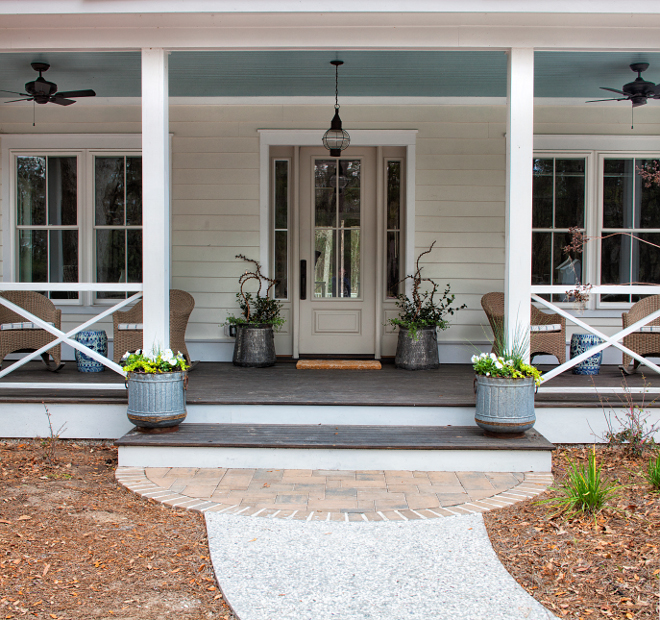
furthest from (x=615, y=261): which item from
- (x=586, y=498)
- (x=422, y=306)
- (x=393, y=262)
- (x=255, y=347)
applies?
(x=586, y=498)

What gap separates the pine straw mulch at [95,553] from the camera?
7.46 feet

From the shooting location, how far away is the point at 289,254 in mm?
6523

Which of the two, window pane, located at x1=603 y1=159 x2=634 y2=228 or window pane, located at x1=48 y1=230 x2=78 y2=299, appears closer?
window pane, located at x1=603 y1=159 x2=634 y2=228

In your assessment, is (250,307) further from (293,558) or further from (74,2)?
(293,558)

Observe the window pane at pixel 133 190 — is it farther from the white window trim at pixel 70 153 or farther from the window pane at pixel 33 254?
the window pane at pixel 33 254

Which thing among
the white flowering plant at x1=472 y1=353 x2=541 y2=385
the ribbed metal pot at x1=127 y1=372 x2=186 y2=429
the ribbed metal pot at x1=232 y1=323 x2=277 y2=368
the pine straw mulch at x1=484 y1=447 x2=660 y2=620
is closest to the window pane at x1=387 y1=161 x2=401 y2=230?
the ribbed metal pot at x1=232 y1=323 x2=277 y2=368

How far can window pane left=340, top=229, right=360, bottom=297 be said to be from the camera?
6562mm

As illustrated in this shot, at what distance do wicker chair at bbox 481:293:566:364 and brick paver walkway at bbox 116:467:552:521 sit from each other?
1.67m

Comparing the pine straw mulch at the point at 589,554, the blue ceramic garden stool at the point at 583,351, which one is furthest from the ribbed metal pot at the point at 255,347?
the pine straw mulch at the point at 589,554

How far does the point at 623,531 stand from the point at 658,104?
4978mm

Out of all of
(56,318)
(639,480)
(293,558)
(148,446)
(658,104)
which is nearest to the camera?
A: (293,558)

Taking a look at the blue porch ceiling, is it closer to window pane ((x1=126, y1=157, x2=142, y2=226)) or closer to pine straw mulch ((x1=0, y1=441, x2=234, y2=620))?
window pane ((x1=126, y1=157, x2=142, y2=226))

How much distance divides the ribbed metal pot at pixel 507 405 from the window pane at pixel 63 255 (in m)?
4.47

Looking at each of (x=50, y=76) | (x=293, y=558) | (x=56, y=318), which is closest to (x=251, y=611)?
(x=293, y=558)
